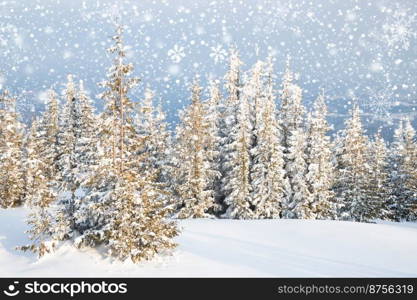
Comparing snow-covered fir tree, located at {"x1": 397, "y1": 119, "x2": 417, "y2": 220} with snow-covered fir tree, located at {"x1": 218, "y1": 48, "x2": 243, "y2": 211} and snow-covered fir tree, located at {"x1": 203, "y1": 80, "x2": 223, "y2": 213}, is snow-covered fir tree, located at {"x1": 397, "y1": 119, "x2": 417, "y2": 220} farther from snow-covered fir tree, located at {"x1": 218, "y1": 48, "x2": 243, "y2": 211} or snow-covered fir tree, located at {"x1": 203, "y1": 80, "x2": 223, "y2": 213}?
snow-covered fir tree, located at {"x1": 203, "y1": 80, "x2": 223, "y2": 213}

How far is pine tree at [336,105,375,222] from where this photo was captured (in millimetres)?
36612

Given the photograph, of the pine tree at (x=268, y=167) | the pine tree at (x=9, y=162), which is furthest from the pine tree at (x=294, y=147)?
the pine tree at (x=9, y=162)

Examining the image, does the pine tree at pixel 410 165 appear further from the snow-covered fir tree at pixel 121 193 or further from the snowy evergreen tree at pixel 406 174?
the snow-covered fir tree at pixel 121 193

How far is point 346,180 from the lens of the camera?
37.8 metres

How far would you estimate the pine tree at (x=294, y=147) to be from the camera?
3241 cm

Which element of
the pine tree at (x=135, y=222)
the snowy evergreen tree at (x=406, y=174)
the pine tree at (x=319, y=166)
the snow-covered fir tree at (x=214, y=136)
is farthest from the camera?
the snowy evergreen tree at (x=406, y=174)

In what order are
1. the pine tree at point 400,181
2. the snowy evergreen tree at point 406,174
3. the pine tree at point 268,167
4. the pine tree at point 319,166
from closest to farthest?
1. the pine tree at point 268,167
2. the pine tree at point 319,166
3. the snowy evergreen tree at point 406,174
4. the pine tree at point 400,181

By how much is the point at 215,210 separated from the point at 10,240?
17.3 metres

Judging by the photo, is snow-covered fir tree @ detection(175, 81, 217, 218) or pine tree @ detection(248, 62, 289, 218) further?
pine tree @ detection(248, 62, 289, 218)

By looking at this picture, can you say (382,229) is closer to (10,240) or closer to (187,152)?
(187,152)

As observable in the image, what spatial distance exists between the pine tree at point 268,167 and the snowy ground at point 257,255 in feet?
32.5

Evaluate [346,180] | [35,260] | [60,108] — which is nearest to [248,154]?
[346,180]

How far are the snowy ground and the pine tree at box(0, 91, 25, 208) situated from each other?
1538 centimetres

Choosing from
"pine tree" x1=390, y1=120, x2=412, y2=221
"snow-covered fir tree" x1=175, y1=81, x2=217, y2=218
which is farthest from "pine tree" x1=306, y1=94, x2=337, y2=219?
"pine tree" x1=390, y1=120, x2=412, y2=221
